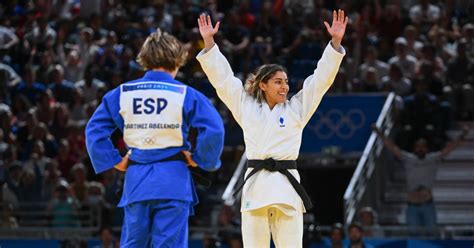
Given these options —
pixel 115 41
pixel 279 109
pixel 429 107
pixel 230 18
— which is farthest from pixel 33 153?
pixel 279 109

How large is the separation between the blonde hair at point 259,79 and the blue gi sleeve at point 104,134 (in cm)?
119

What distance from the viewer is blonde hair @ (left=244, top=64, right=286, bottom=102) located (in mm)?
8695

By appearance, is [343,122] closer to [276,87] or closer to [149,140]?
[276,87]

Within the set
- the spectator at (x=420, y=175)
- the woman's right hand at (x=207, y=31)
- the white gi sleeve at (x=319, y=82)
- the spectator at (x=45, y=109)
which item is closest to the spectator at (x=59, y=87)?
the spectator at (x=45, y=109)

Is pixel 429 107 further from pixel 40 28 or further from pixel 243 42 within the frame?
pixel 40 28

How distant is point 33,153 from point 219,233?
3886 mm

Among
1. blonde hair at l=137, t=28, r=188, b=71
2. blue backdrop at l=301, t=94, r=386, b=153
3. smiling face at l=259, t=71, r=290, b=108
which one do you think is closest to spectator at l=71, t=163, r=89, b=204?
blue backdrop at l=301, t=94, r=386, b=153

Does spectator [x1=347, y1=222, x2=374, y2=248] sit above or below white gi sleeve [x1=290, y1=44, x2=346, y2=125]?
below

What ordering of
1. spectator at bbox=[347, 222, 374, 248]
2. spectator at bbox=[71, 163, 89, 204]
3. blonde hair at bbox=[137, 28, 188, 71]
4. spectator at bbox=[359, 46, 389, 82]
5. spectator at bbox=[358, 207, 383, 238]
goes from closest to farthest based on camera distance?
blonde hair at bbox=[137, 28, 188, 71] → spectator at bbox=[347, 222, 374, 248] → spectator at bbox=[358, 207, 383, 238] → spectator at bbox=[71, 163, 89, 204] → spectator at bbox=[359, 46, 389, 82]

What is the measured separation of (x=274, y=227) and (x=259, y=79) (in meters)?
1.14

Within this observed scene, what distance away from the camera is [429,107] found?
16781mm

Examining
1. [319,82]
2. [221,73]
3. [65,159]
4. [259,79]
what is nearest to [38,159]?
[65,159]

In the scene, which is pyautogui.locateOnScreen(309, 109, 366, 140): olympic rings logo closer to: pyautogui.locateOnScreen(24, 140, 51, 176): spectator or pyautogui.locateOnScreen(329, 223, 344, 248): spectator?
pyautogui.locateOnScreen(329, 223, 344, 248): spectator

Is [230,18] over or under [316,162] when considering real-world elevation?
over
